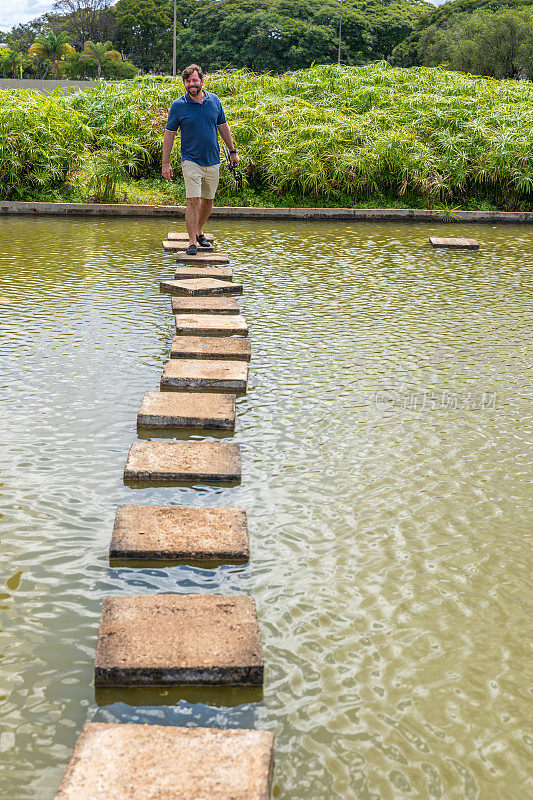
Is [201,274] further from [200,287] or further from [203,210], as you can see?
[203,210]

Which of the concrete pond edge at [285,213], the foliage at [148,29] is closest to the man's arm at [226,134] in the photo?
the concrete pond edge at [285,213]

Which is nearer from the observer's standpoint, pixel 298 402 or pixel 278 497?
pixel 278 497

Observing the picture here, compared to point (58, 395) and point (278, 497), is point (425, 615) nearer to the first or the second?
point (278, 497)

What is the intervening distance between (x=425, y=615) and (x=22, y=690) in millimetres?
1036

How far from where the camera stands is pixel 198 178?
7180 millimetres

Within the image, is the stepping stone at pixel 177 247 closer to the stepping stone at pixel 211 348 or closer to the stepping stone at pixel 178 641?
the stepping stone at pixel 211 348

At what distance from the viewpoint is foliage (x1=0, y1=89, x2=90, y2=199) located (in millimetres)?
10750

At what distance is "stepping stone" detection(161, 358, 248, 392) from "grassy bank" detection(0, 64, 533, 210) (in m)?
7.14

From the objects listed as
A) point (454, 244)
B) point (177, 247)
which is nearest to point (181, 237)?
point (177, 247)

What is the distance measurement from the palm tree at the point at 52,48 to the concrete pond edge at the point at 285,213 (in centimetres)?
6015

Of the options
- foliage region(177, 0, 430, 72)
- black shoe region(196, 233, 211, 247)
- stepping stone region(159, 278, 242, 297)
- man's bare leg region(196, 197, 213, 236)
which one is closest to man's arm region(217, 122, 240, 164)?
man's bare leg region(196, 197, 213, 236)

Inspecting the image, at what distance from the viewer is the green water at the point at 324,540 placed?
1760mm

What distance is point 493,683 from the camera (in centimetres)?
194

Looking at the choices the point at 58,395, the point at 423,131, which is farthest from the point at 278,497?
the point at 423,131
